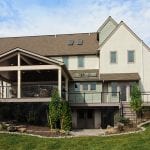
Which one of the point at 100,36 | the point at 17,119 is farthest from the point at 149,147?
the point at 100,36

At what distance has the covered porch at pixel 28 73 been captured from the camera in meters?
32.1

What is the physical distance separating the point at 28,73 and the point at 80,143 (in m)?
13.1

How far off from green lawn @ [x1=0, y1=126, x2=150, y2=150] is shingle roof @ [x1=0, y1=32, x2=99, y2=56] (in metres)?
15.2

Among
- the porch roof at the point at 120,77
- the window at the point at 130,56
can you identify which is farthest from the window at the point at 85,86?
the window at the point at 130,56

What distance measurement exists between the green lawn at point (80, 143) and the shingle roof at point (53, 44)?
15215 millimetres

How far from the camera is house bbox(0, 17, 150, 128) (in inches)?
1363

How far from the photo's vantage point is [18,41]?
45219 millimetres

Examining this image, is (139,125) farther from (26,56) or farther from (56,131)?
(26,56)

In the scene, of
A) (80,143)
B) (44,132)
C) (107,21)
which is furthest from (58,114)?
(107,21)

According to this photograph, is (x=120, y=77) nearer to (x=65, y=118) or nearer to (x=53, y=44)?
(x=65, y=118)

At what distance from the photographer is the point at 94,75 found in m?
38.9

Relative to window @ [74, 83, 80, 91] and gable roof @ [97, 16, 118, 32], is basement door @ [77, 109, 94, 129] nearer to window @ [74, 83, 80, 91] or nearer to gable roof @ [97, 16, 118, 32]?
window @ [74, 83, 80, 91]

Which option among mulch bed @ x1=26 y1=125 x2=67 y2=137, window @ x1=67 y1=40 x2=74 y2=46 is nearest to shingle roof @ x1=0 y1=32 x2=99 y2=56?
window @ x1=67 y1=40 x2=74 y2=46

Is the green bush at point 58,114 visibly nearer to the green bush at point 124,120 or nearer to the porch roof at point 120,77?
the green bush at point 124,120
